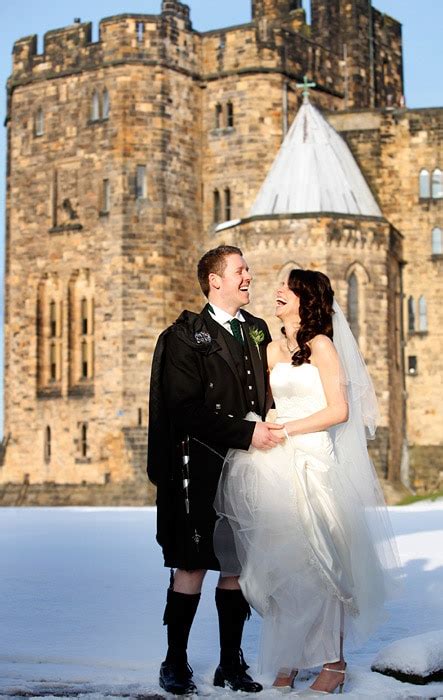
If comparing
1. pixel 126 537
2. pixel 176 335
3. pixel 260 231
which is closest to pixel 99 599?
pixel 176 335

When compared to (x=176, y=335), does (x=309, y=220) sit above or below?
above

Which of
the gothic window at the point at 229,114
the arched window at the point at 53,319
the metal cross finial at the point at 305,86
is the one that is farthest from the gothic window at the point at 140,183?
the metal cross finial at the point at 305,86

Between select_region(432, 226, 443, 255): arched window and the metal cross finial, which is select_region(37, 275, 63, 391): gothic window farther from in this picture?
select_region(432, 226, 443, 255): arched window

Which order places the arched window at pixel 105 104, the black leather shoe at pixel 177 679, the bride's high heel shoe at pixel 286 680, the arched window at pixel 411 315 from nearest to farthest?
the black leather shoe at pixel 177 679 < the bride's high heel shoe at pixel 286 680 < the arched window at pixel 411 315 < the arched window at pixel 105 104

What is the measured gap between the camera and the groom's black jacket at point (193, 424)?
22.5 feet

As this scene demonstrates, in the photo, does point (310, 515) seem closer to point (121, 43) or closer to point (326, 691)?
point (326, 691)

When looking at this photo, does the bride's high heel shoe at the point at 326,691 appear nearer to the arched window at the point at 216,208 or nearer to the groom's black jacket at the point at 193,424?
the groom's black jacket at the point at 193,424

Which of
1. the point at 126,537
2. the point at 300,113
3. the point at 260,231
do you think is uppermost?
the point at 300,113

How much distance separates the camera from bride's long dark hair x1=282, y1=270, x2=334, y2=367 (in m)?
7.16

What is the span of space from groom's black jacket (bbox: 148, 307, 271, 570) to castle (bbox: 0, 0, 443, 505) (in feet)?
86.1

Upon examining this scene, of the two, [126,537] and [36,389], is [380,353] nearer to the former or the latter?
[36,389]

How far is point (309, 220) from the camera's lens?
1277 inches

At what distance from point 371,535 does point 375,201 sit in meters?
28.8

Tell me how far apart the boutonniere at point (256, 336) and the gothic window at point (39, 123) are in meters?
31.3
